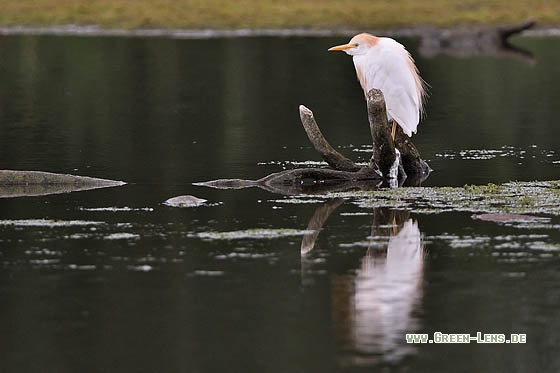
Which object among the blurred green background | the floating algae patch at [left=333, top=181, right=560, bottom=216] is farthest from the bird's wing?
the blurred green background

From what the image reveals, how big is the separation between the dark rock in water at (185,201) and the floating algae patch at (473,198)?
191cm

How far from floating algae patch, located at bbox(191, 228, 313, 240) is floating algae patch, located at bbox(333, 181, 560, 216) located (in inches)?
77.5

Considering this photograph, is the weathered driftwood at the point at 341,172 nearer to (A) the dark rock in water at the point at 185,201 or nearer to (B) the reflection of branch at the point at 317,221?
(B) the reflection of branch at the point at 317,221

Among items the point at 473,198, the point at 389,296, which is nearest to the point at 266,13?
the point at 473,198

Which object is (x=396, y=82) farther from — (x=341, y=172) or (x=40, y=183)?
(x=40, y=183)

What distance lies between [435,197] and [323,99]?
17987mm

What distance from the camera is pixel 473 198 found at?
1791 cm

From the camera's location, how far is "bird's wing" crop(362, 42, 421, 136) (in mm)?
20297

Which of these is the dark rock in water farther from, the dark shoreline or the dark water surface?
the dark shoreline

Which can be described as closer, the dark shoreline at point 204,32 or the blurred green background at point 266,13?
the dark shoreline at point 204,32

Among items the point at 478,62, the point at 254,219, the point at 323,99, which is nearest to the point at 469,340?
the point at 254,219

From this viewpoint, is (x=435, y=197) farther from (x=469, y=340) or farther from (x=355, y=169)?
(x=469, y=340)

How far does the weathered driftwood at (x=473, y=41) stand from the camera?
177 ft

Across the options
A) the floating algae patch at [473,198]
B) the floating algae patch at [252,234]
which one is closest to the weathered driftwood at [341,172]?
the floating algae patch at [473,198]
